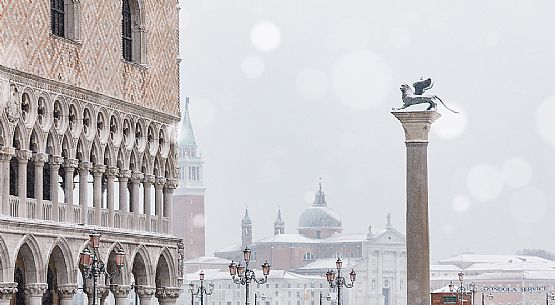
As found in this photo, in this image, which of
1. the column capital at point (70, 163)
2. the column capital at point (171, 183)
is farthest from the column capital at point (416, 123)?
the column capital at point (171, 183)

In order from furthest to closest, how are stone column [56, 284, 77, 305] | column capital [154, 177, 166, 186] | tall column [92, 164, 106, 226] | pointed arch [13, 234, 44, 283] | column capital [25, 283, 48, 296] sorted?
column capital [154, 177, 166, 186] < tall column [92, 164, 106, 226] < stone column [56, 284, 77, 305] < column capital [25, 283, 48, 296] < pointed arch [13, 234, 44, 283]

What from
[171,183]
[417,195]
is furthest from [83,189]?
[417,195]

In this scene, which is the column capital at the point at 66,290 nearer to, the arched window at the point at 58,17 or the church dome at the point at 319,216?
the arched window at the point at 58,17

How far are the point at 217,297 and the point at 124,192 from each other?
424 ft

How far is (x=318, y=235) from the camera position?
612 feet

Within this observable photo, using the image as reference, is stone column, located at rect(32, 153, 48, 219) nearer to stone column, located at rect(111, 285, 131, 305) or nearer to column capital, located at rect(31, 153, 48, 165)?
column capital, located at rect(31, 153, 48, 165)

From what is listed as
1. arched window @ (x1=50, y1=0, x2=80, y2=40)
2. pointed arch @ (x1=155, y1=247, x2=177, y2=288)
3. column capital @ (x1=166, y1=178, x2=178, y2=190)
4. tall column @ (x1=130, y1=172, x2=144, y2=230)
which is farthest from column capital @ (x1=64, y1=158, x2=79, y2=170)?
column capital @ (x1=166, y1=178, x2=178, y2=190)

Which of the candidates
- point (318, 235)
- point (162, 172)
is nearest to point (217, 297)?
point (318, 235)

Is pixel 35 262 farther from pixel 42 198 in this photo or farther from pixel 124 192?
pixel 124 192

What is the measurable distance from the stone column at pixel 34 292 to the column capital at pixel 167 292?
6518 millimetres

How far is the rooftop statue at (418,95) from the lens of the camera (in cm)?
2855

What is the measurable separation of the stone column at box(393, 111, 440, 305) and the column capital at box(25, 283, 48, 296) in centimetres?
697

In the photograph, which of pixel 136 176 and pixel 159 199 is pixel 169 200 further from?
pixel 136 176

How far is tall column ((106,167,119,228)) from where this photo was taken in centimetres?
3406
